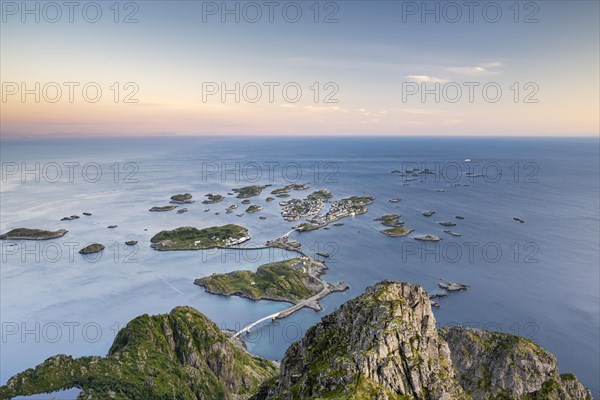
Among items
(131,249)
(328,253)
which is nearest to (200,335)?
(328,253)

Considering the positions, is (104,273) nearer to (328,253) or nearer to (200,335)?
(200,335)

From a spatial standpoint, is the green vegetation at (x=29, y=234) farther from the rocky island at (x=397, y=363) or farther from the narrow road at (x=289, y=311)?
the rocky island at (x=397, y=363)

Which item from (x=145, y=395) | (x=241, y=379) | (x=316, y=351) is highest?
(x=316, y=351)

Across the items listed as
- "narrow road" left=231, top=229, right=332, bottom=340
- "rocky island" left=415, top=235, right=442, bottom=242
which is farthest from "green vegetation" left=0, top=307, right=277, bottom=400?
"rocky island" left=415, top=235, right=442, bottom=242

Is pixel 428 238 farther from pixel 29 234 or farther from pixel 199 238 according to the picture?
pixel 29 234

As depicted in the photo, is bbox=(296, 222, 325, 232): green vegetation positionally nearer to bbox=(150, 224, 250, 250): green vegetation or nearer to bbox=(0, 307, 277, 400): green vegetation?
bbox=(150, 224, 250, 250): green vegetation

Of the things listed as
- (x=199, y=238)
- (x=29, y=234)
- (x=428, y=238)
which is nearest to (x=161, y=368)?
(x=199, y=238)
